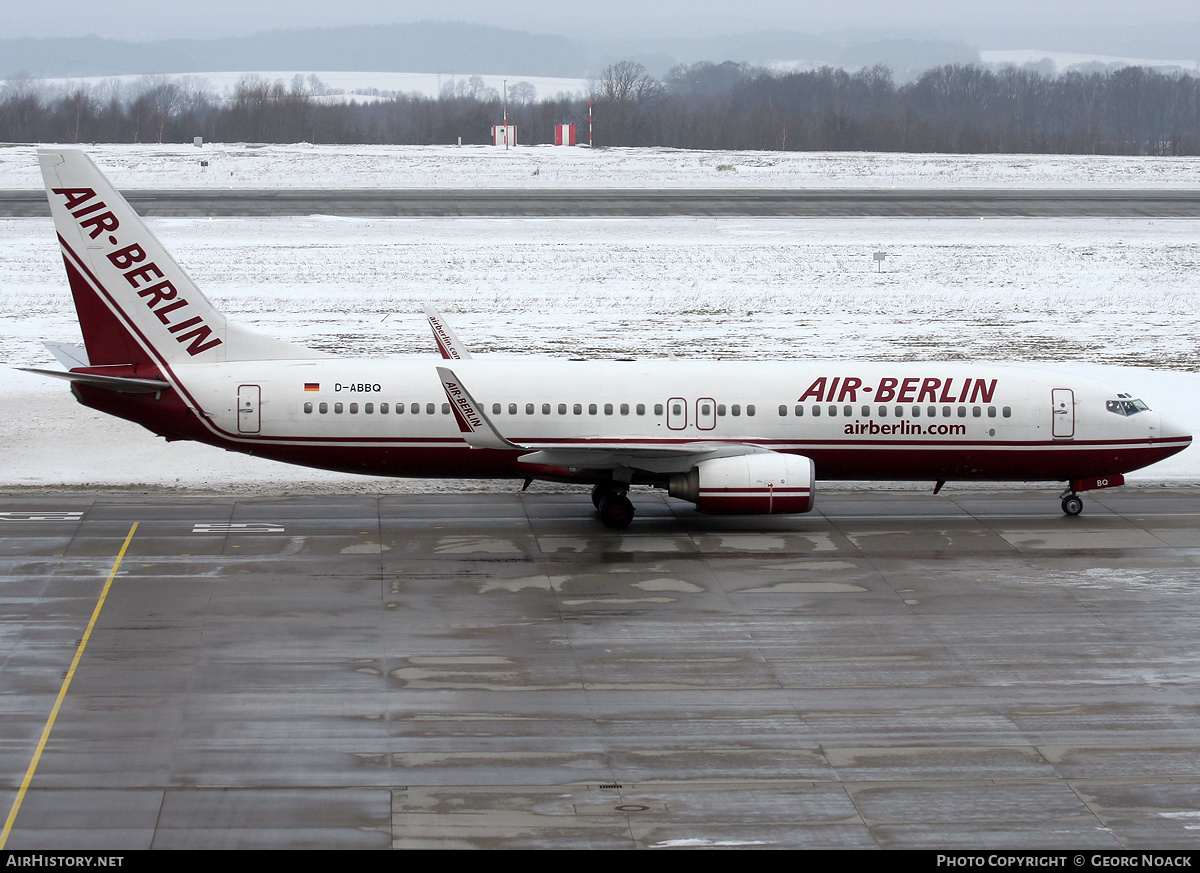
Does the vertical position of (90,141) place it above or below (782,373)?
above

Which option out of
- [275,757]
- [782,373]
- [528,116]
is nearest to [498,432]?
[782,373]

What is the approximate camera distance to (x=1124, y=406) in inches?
1158

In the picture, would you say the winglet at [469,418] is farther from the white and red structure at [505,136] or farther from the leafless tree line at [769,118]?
the leafless tree line at [769,118]

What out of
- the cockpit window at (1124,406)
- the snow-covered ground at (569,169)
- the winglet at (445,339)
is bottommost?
the cockpit window at (1124,406)

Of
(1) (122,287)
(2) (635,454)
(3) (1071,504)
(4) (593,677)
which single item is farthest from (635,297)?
(4) (593,677)

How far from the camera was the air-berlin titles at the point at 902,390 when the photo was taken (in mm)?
28719

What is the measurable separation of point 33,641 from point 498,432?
1012cm

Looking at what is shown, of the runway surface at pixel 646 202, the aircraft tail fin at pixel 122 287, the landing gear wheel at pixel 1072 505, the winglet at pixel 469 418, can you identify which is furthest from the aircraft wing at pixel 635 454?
the runway surface at pixel 646 202

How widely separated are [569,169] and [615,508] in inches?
2635

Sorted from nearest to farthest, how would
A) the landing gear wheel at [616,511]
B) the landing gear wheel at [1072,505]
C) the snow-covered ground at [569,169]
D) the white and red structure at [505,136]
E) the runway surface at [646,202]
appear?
the landing gear wheel at [616,511]
the landing gear wheel at [1072,505]
the runway surface at [646,202]
the snow-covered ground at [569,169]
the white and red structure at [505,136]

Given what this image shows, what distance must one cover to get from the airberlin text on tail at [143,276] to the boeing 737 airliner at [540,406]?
0.10 feet

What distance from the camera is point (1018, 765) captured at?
1762 cm

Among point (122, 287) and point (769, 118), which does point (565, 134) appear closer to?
point (769, 118)
